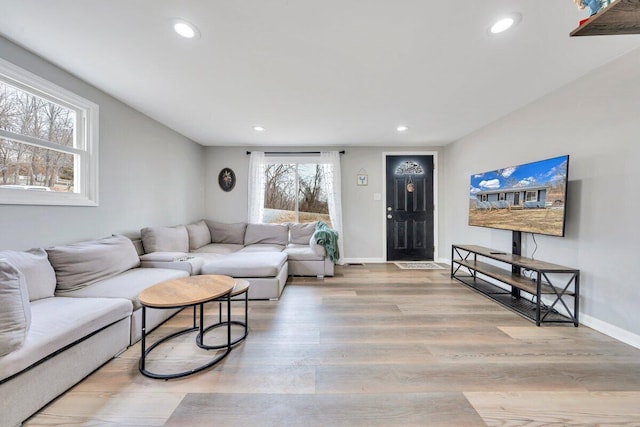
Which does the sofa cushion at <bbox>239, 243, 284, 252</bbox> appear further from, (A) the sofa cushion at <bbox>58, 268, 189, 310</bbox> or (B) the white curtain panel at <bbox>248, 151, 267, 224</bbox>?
(A) the sofa cushion at <bbox>58, 268, 189, 310</bbox>

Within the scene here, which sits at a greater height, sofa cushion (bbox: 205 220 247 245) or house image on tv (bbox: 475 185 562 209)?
house image on tv (bbox: 475 185 562 209)

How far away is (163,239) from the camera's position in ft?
9.81

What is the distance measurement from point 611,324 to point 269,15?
11.6 ft

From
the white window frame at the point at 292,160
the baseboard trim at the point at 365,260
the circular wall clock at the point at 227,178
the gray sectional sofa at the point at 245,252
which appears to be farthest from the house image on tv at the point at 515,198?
the circular wall clock at the point at 227,178

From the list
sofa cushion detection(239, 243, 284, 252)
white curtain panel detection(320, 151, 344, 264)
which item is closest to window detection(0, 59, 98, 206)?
sofa cushion detection(239, 243, 284, 252)

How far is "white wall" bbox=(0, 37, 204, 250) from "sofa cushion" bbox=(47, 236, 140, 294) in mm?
199

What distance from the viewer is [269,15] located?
1460mm

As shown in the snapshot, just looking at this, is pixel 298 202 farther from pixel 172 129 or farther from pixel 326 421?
pixel 326 421

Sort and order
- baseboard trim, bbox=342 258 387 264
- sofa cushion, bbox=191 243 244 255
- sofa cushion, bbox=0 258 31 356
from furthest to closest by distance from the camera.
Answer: baseboard trim, bbox=342 258 387 264, sofa cushion, bbox=191 243 244 255, sofa cushion, bbox=0 258 31 356

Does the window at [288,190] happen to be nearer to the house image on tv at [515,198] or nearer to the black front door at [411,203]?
the black front door at [411,203]

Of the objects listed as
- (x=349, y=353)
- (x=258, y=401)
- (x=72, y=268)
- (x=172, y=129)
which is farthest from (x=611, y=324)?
(x=172, y=129)

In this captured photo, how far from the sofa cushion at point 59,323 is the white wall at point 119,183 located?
68 cm

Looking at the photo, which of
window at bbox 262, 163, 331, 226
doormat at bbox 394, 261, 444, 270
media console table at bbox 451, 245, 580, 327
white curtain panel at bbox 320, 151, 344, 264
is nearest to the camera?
media console table at bbox 451, 245, 580, 327

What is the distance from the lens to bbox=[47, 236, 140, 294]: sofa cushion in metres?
1.88
